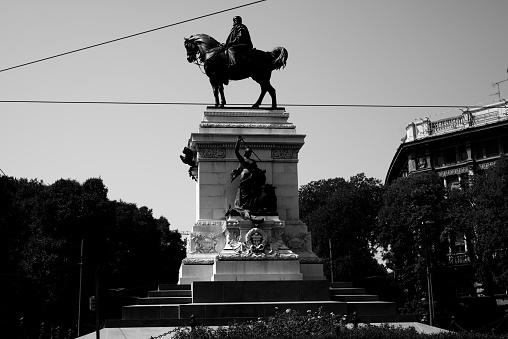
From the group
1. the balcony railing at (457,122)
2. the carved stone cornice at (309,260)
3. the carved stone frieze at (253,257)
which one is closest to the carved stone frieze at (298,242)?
the carved stone cornice at (309,260)

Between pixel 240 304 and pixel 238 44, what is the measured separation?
1223cm

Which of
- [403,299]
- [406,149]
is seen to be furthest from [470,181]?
[406,149]

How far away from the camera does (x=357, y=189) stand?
83500 millimetres

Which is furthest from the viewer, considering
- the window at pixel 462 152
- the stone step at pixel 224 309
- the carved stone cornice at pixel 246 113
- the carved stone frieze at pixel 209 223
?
the window at pixel 462 152

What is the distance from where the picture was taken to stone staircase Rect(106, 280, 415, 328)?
2594 cm

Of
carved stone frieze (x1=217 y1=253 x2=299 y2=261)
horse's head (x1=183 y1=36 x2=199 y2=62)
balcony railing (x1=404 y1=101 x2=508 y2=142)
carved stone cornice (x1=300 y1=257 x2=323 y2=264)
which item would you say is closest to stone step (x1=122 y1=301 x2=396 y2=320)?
carved stone frieze (x1=217 y1=253 x2=299 y2=261)

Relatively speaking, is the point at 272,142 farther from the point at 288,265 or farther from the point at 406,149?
the point at 406,149

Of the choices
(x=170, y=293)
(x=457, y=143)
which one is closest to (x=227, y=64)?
(x=170, y=293)

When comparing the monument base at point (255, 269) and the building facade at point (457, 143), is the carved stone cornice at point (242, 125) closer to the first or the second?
the monument base at point (255, 269)

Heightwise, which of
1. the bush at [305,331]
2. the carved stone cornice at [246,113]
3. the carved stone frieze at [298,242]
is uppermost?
the carved stone cornice at [246,113]

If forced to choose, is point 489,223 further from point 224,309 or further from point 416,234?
point 224,309

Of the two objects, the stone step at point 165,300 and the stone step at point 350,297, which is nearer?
the stone step at point 165,300

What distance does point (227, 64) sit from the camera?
33.2 m

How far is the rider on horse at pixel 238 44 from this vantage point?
33.1 m
